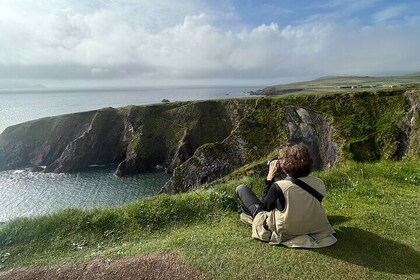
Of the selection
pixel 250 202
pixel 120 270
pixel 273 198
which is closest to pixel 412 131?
pixel 250 202

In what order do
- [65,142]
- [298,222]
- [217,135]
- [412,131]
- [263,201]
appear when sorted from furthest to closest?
[65,142]
[217,135]
[412,131]
[263,201]
[298,222]

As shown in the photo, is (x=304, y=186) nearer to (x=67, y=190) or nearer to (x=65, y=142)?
(x=67, y=190)

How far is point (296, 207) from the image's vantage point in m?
9.44

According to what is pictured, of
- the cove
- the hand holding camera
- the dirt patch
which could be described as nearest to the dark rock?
the cove

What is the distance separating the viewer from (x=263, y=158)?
259 feet

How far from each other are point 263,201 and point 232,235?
6.70 ft

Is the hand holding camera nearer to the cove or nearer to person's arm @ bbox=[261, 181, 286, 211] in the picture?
person's arm @ bbox=[261, 181, 286, 211]

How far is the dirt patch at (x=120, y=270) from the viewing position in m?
9.55

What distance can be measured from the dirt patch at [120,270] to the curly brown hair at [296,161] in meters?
3.79

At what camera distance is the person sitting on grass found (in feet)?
30.9

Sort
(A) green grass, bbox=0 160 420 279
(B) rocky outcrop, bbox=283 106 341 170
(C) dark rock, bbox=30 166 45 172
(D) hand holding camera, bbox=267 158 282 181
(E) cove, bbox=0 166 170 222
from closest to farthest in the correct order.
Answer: (A) green grass, bbox=0 160 420 279 < (D) hand holding camera, bbox=267 158 282 181 < (B) rocky outcrop, bbox=283 106 341 170 < (E) cove, bbox=0 166 170 222 < (C) dark rock, bbox=30 166 45 172

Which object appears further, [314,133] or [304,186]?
[314,133]

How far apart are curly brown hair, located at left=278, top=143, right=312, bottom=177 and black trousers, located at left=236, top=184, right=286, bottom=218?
63cm

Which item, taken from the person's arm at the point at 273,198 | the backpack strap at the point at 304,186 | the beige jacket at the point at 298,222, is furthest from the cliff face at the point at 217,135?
the backpack strap at the point at 304,186
